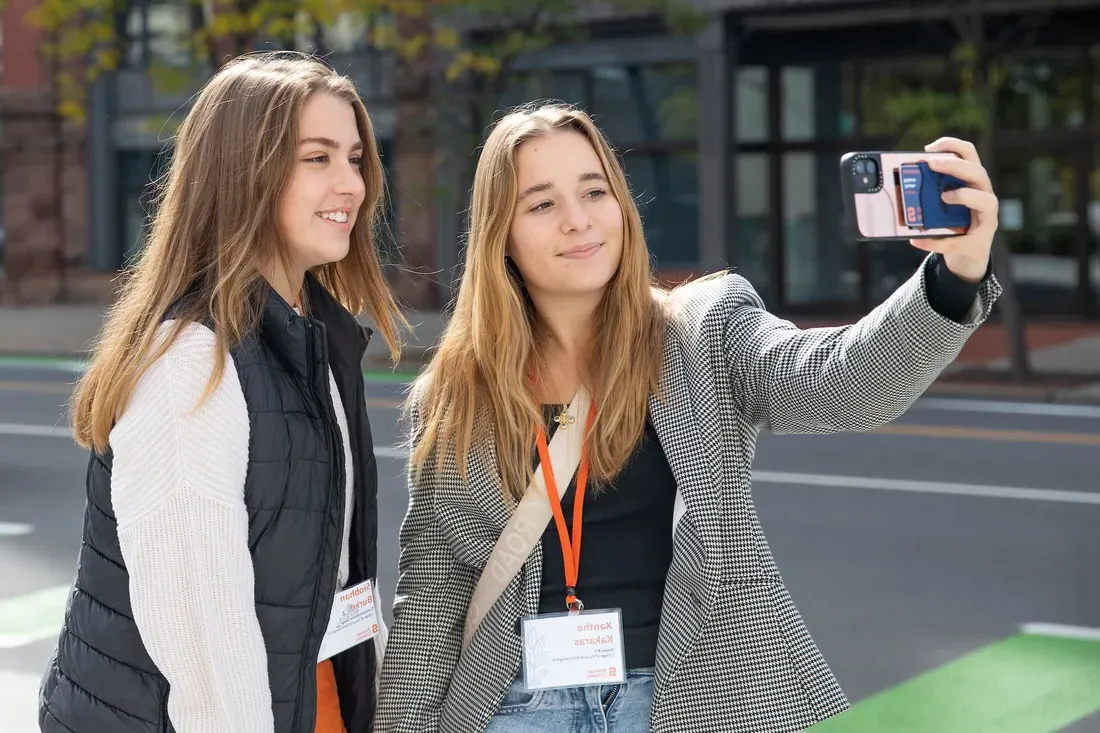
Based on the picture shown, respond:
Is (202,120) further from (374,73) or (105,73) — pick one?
(105,73)

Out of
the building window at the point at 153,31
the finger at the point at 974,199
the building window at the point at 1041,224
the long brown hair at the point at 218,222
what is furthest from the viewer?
the building window at the point at 153,31

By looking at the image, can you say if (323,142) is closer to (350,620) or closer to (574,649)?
(350,620)

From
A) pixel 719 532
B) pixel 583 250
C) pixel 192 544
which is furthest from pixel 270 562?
pixel 583 250

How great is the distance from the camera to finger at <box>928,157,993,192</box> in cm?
244

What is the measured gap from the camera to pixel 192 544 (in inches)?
96.7

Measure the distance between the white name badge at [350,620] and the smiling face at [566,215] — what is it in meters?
0.71

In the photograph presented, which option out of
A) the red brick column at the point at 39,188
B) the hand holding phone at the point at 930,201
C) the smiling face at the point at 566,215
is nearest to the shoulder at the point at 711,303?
the smiling face at the point at 566,215

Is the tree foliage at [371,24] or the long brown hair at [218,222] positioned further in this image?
the tree foliage at [371,24]

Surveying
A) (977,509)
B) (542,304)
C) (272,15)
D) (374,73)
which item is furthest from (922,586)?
(374,73)

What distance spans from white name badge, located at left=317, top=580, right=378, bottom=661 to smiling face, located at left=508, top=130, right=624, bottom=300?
705 mm

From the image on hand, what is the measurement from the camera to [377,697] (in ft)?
9.86

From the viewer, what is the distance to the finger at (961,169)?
2439 mm

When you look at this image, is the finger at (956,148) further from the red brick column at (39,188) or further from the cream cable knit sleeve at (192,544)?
the red brick column at (39,188)

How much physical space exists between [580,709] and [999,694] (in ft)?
11.9
